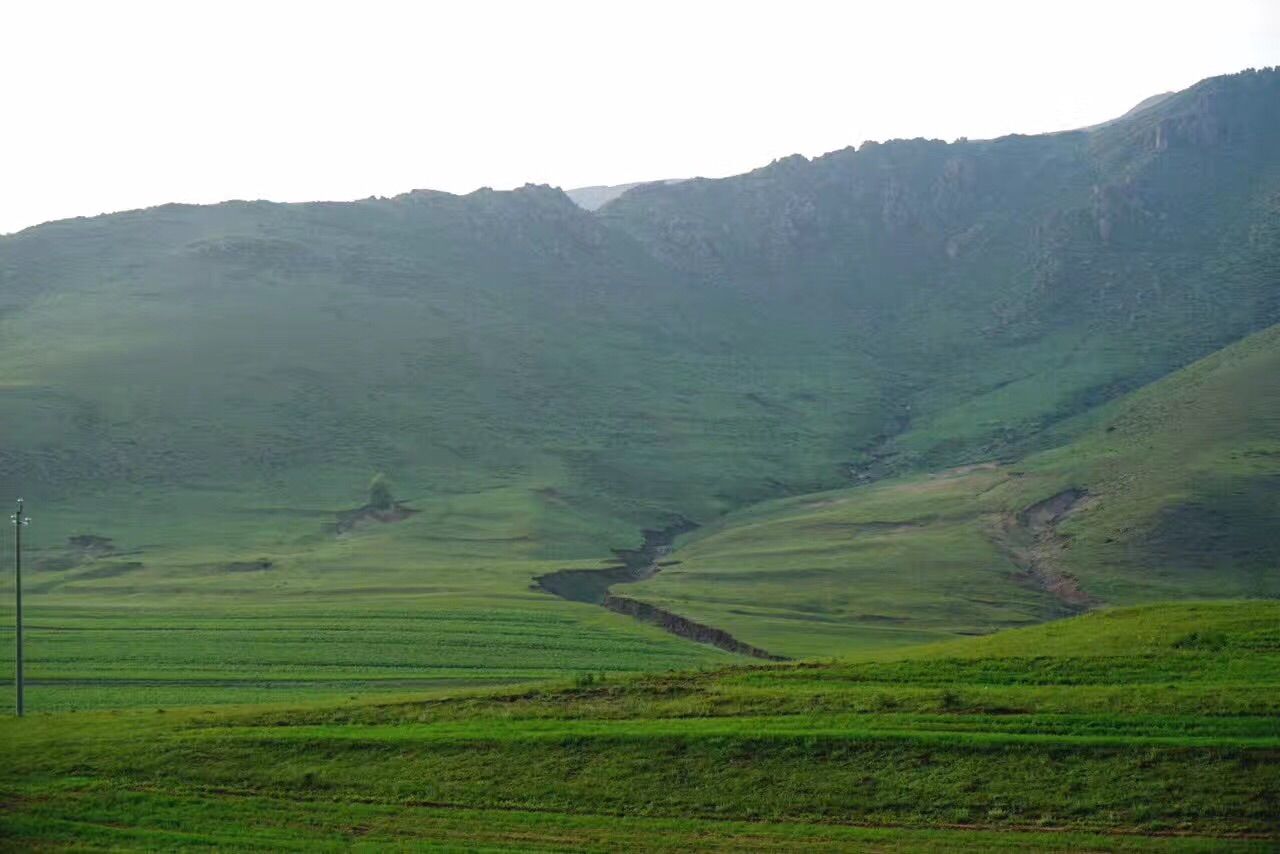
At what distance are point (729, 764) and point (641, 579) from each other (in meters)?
78.7

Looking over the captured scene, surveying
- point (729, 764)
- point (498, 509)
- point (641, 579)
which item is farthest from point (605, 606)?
point (729, 764)

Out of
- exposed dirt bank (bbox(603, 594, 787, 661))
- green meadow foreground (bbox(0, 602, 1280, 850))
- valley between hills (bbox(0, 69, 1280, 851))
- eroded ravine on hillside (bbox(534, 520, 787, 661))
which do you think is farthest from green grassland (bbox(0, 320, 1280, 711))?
green meadow foreground (bbox(0, 602, 1280, 850))

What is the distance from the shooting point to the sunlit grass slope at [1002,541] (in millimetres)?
93938

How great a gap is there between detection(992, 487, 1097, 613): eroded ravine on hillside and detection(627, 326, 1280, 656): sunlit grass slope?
43 cm

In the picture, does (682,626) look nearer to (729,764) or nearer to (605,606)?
(605,606)

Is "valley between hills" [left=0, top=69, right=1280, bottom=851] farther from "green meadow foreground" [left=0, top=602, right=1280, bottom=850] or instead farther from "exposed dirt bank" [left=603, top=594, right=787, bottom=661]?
"exposed dirt bank" [left=603, top=594, right=787, bottom=661]

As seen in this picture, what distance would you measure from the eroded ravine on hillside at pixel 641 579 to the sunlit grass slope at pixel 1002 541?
4.75 feet

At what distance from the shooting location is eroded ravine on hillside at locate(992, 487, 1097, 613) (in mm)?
102062

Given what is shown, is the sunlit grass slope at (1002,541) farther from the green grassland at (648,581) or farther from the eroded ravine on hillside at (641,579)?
the eroded ravine on hillside at (641,579)

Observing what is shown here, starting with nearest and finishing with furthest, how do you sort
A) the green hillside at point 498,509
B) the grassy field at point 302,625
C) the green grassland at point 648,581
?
the grassy field at point 302,625 → the green grassland at point 648,581 → the green hillside at point 498,509

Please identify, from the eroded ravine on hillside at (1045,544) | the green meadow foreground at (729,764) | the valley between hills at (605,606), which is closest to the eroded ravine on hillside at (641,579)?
the valley between hills at (605,606)

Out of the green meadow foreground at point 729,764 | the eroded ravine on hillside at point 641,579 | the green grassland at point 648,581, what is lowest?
the eroded ravine on hillside at point 641,579

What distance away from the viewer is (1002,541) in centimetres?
11825

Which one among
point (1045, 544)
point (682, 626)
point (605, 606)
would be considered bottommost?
point (605, 606)
